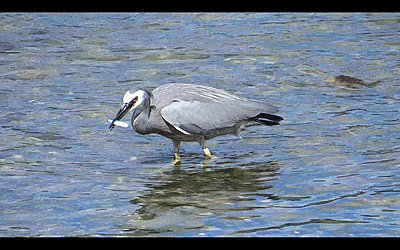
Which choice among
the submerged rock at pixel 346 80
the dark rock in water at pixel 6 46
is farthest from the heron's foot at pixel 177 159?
the dark rock in water at pixel 6 46

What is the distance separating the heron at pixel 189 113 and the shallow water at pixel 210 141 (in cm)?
32

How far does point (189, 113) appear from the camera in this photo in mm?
9789

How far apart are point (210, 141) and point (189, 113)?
1.11 m

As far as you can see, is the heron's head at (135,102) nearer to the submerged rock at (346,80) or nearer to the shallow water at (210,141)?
the shallow water at (210,141)

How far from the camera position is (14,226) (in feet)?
26.1

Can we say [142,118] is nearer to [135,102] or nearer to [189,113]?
[135,102]

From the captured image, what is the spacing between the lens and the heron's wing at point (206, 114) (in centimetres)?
971

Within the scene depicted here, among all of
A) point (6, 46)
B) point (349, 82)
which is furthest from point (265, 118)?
point (6, 46)

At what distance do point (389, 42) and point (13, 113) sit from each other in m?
6.06

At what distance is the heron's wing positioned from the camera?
971cm

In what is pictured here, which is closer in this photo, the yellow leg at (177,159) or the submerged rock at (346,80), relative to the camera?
the yellow leg at (177,159)

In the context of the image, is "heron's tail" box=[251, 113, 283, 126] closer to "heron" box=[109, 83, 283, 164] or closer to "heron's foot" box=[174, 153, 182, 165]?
"heron" box=[109, 83, 283, 164]

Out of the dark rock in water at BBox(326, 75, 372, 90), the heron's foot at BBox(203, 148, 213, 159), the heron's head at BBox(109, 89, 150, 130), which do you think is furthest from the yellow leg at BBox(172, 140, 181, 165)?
the dark rock in water at BBox(326, 75, 372, 90)

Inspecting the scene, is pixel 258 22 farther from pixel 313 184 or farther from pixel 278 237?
pixel 278 237
